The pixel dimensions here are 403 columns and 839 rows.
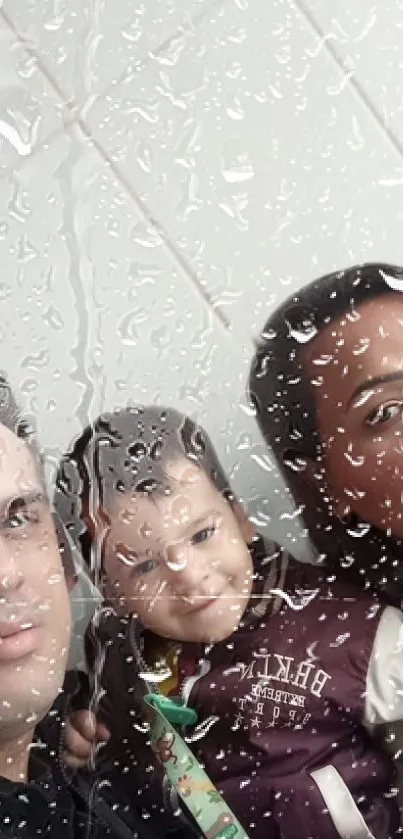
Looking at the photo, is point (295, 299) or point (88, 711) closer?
point (88, 711)

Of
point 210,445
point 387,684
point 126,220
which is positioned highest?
point 126,220

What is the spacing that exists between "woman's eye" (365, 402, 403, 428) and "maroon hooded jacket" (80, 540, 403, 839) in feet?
0.29

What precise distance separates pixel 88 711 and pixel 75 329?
24 centimetres

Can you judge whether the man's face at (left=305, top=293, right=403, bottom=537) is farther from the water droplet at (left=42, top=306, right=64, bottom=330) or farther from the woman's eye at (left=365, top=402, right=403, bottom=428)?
the water droplet at (left=42, top=306, right=64, bottom=330)

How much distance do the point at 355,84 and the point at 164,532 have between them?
0.35m

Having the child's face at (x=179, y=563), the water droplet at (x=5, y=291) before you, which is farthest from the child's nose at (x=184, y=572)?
the water droplet at (x=5, y=291)

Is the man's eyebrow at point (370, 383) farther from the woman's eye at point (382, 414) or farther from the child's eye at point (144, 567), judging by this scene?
the child's eye at point (144, 567)

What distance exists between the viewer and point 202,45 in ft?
2.11

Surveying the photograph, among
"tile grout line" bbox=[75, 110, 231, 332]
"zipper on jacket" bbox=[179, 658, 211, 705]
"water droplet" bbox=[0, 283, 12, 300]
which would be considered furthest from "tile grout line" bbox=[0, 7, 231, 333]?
"zipper on jacket" bbox=[179, 658, 211, 705]

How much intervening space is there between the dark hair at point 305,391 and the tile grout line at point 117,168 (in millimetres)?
56

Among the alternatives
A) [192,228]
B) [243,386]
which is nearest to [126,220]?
[192,228]

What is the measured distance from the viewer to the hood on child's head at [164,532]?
45 centimetres

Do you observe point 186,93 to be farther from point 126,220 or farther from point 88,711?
point 88,711

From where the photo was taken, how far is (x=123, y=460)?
0.49m
